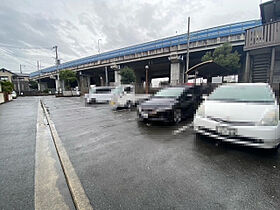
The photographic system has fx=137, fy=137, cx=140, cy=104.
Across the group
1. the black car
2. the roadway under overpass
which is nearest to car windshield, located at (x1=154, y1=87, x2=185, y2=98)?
the black car

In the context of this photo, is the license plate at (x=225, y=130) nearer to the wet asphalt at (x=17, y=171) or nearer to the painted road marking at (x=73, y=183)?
the painted road marking at (x=73, y=183)

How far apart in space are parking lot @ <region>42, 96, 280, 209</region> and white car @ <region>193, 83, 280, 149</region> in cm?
37

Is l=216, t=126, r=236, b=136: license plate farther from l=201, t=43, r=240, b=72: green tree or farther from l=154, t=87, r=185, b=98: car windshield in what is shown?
l=201, t=43, r=240, b=72: green tree

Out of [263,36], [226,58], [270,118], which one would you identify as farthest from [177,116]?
[263,36]

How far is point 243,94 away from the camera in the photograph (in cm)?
359

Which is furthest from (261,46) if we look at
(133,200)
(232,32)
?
(133,200)

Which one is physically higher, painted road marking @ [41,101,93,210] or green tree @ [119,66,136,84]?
green tree @ [119,66,136,84]

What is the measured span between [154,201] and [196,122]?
2.13 meters

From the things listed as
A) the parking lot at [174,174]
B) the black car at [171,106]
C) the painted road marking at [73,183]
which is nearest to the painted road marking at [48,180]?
the painted road marking at [73,183]

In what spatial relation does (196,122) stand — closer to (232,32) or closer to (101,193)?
(101,193)

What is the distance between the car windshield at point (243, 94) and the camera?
329 centimetres

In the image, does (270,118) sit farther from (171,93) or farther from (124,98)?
(124,98)

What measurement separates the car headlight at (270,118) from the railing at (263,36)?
13.5 m

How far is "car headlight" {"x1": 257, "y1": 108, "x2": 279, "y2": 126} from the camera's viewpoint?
250 cm
